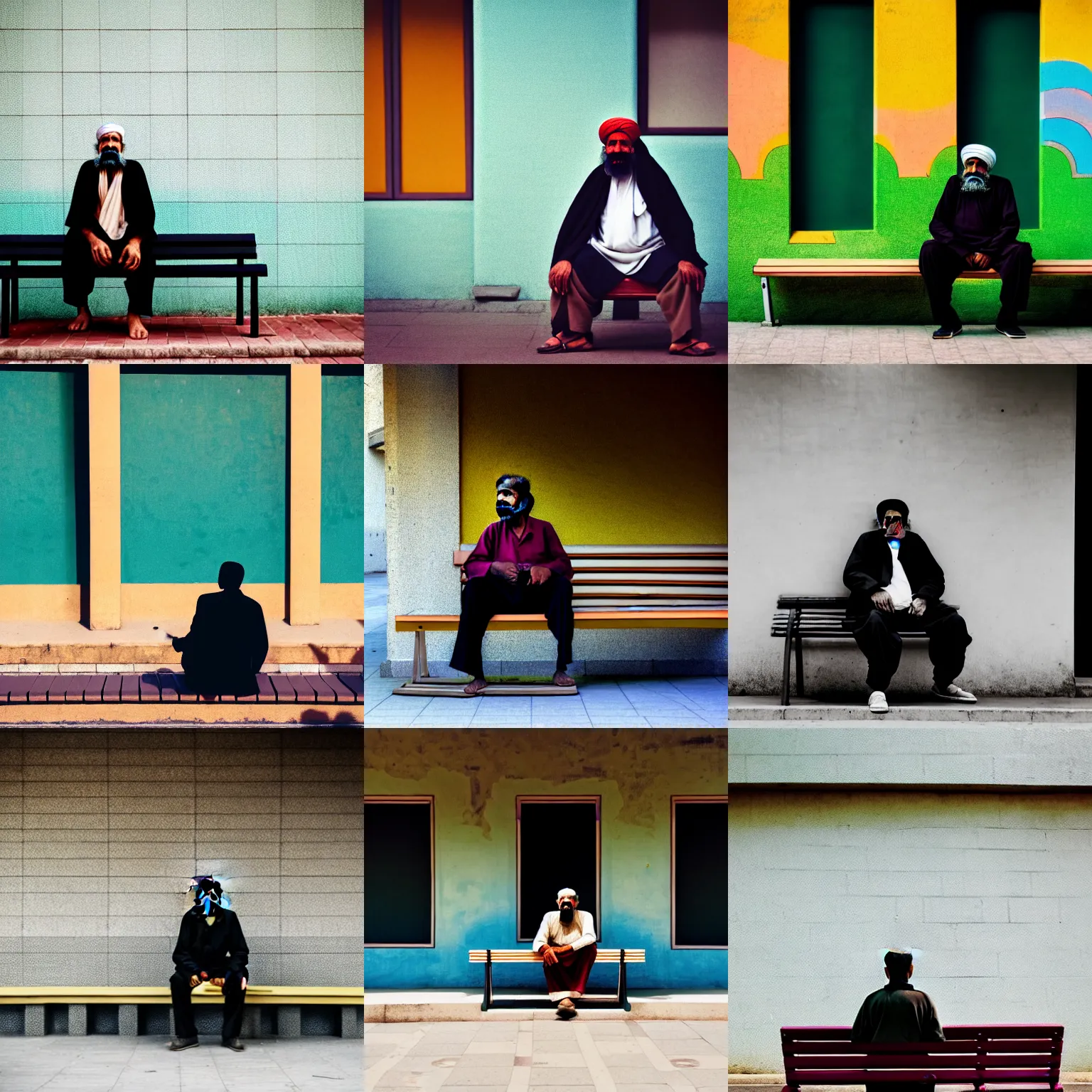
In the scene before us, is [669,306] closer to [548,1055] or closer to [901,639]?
[901,639]

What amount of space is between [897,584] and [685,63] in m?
3.63

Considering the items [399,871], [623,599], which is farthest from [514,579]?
[399,871]

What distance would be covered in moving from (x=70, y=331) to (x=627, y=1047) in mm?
5759

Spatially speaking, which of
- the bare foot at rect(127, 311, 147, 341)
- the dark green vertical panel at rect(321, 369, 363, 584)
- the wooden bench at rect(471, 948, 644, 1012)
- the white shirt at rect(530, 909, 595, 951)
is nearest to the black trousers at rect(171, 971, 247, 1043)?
the wooden bench at rect(471, 948, 644, 1012)

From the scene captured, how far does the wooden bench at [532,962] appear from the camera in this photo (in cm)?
892

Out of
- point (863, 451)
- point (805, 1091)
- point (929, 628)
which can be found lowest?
point (805, 1091)

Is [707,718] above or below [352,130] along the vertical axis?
below

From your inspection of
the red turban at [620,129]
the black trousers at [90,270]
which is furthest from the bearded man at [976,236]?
the black trousers at [90,270]

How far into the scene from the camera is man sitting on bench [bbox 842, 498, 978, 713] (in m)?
8.76

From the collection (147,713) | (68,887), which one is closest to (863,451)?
(147,713)

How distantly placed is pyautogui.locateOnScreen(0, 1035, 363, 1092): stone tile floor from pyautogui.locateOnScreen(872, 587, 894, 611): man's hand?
4.29 meters

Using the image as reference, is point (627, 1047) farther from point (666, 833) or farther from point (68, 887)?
point (68, 887)

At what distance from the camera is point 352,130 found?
9.49m

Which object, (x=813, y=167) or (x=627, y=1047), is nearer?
(x=627, y=1047)
